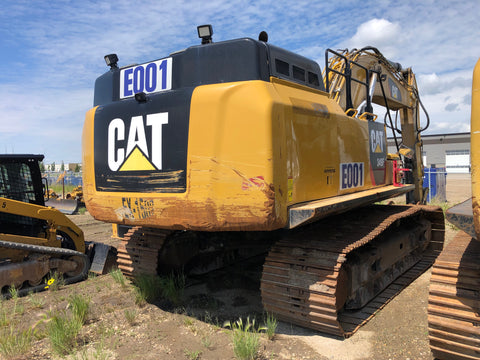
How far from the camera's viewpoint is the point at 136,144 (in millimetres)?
3689

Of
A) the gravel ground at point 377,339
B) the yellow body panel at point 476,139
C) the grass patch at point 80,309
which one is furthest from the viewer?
the grass patch at point 80,309

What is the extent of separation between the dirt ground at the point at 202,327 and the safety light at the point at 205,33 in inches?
109

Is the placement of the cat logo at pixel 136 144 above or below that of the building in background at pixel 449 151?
below

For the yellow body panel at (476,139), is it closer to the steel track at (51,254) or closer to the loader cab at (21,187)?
the steel track at (51,254)

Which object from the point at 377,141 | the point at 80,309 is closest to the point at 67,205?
the point at 80,309

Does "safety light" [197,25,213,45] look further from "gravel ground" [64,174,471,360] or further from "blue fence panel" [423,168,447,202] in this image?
"blue fence panel" [423,168,447,202]

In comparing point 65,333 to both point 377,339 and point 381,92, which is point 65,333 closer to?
point 377,339

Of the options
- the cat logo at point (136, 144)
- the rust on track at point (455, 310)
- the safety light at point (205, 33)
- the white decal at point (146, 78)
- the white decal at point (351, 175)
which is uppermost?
the safety light at point (205, 33)

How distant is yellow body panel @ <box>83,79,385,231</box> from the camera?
10.2 feet

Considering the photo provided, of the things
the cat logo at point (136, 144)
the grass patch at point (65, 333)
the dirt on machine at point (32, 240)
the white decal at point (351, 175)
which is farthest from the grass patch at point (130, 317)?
the white decal at point (351, 175)

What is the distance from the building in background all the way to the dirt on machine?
156 feet

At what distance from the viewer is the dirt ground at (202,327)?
3236 mm

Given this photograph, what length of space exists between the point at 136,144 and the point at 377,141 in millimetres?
3358

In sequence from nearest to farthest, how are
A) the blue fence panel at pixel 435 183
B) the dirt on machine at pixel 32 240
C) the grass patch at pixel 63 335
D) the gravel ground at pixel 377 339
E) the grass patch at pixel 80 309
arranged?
the gravel ground at pixel 377 339 < the grass patch at pixel 63 335 < the grass patch at pixel 80 309 < the dirt on machine at pixel 32 240 < the blue fence panel at pixel 435 183
